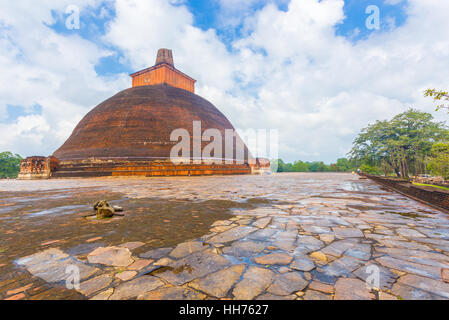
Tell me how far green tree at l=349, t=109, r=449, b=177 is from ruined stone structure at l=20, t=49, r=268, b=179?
41.6ft

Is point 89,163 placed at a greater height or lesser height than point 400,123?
lesser

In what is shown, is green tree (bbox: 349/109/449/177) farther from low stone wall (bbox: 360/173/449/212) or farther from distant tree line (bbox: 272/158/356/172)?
distant tree line (bbox: 272/158/356/172)

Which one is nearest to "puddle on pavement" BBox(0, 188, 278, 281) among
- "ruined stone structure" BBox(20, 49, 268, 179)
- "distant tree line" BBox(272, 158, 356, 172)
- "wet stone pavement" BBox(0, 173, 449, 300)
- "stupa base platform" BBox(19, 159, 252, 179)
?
"wet stone pavement" BBox(0, 173, 449, 300)

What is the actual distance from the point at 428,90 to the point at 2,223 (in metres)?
8.66

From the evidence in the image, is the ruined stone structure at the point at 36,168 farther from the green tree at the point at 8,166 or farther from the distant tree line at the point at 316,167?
the distant tree line at the point at 316,167

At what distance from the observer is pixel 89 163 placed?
17.6 metres

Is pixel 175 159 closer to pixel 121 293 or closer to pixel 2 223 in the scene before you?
pixel 2 223

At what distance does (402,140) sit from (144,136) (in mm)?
24880

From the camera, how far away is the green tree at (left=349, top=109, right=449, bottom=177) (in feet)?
51.5

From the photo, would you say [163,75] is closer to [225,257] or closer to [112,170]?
[112,170]

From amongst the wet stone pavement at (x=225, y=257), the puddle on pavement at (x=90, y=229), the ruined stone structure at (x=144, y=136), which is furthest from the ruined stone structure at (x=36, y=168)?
the wet stone pavement at (x=225, y=257)

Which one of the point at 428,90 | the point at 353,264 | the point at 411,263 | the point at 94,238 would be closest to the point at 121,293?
the point at 94,238

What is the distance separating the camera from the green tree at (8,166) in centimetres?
3825

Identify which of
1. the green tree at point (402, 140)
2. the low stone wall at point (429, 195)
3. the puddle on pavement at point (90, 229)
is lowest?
the puddle on pavement at point (90, 229)
